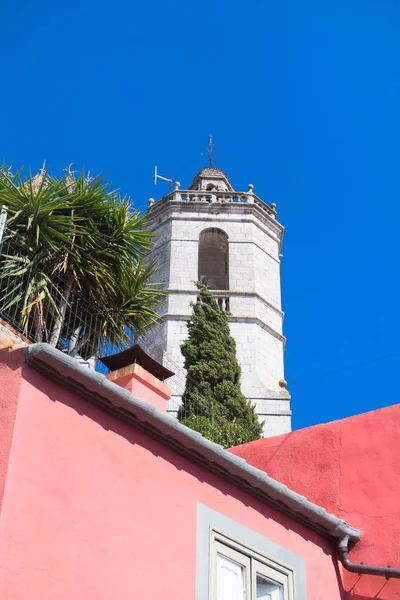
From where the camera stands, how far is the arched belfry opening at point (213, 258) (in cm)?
3459

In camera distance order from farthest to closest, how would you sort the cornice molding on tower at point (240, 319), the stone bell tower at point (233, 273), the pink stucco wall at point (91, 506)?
1. the cornice molding on tower at point (240, 319)
2. the stone bell tower at point (233, 273)
3. the pink stucco wall at point (91, 506)

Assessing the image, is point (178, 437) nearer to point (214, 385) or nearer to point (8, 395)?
point (8, 395)

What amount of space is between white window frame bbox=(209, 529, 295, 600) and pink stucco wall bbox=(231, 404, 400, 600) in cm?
102

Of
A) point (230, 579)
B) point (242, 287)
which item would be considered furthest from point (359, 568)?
point (242, 287)

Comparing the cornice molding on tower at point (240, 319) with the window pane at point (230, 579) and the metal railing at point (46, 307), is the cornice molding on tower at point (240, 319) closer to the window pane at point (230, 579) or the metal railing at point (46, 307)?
the metal railing at point (46, 307)

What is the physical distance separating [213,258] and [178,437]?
92.8 ft

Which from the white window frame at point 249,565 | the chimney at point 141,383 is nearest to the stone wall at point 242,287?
the chimney at point 141,383

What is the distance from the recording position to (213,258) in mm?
36031

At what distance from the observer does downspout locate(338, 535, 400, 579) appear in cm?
890

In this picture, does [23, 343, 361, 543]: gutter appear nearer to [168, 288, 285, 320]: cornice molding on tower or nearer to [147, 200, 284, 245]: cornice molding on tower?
[168, 288, 285, 320]: cornice molding on tower

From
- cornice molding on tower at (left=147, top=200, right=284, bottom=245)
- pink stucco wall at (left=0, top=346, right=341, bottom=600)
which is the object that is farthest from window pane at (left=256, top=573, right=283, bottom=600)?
cornice molding on tower at (left=147, top=200, right=284, bottom=245)

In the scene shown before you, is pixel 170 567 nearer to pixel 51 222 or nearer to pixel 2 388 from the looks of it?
pixel 2 388

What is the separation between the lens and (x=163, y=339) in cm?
3055

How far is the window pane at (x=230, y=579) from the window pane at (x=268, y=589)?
12.2 inches
